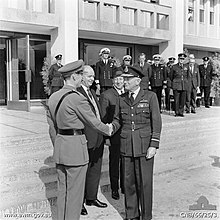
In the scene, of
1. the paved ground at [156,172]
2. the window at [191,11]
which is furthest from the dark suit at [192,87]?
the window at [191,11]

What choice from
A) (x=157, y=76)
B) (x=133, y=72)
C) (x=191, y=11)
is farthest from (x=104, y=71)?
(x=191, y=11)

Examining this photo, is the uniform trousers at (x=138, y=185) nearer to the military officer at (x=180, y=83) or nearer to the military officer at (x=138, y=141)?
the military officer at (x=138, y=141)

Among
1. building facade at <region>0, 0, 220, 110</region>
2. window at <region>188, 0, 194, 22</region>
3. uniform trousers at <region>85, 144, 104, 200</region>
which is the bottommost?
uniform trousers at <region>85, 144, 104, 200</region>

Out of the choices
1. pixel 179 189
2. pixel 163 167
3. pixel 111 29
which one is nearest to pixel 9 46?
pixel 111 29

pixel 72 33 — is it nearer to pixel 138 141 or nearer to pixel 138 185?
pixel 138 141

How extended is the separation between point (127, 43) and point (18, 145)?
11662 mm

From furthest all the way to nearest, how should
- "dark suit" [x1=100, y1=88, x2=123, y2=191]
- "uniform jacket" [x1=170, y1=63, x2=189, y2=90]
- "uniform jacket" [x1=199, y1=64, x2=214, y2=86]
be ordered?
1. "uniform jacket" [x1=199, y1=64, x2=214, y2=86]
2. "uniform jacket" [x1=170, y1=63, x2=189, y2=90]
3. "dark suit" [x1=100, y1=88, x2=123, y2=191]

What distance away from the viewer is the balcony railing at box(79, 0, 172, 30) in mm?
14031

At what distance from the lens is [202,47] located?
19.9m

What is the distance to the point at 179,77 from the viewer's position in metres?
10.4

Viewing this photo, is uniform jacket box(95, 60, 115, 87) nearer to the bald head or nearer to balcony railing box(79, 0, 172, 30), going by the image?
balcony railing box(79, 0, 172, 30)

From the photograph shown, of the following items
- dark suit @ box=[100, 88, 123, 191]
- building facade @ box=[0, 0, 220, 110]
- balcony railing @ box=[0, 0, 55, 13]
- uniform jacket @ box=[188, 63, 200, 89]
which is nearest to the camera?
dark suit @ box=[100, 88, 123, 191]

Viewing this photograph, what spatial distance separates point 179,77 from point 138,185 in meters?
6.89

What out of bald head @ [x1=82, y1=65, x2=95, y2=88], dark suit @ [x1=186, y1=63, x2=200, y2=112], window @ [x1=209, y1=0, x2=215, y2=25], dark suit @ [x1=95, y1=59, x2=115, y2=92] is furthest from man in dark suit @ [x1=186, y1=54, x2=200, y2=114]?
window @ [x1=209, y1=0, x2=215, y2=25]
